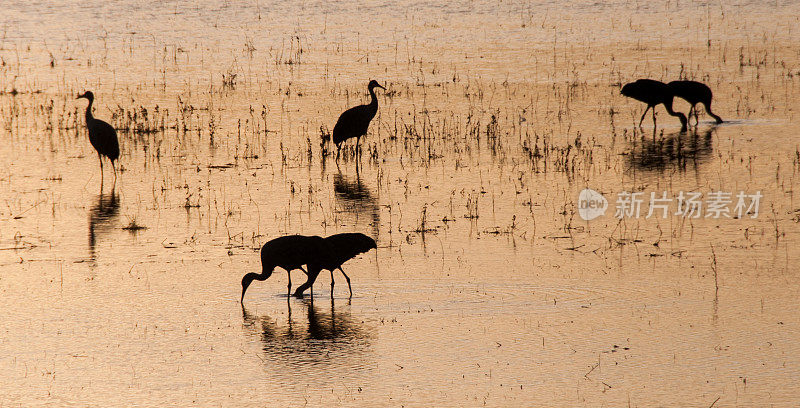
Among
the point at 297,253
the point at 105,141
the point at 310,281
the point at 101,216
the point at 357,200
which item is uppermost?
the point at 105,141

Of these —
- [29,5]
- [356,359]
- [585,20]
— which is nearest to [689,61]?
[585,20]

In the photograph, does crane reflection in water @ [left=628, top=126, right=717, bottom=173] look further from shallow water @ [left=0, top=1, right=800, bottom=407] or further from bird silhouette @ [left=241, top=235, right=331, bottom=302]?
bird silhouette @ [left=241, top=235, right=331, bottom=302]

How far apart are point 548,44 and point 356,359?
80.4ft

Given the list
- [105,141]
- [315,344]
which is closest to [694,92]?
[105,141]

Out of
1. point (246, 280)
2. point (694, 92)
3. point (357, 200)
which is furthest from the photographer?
point (694, 92)

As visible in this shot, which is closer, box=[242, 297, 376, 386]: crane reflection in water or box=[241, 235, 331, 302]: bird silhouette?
box=[242, 297, 376, 386]: crane reflection in water
